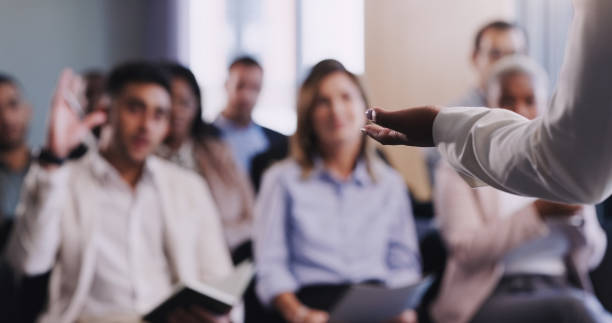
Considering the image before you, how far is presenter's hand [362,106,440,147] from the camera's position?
22.5 inches

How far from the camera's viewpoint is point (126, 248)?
163cm

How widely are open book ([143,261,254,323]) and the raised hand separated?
416 millimetres

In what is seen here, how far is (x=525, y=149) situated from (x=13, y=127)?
262 cm

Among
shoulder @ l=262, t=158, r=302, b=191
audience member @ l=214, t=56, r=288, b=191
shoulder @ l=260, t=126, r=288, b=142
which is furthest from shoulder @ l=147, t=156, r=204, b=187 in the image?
shoulder @ l=260, t=126, r=288, b=142

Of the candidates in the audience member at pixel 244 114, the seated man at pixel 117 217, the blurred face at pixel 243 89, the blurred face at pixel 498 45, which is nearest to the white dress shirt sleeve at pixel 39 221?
the seated man at pixel 117 217

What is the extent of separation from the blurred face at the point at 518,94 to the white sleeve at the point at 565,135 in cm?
128

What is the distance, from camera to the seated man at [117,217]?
153 centimetres

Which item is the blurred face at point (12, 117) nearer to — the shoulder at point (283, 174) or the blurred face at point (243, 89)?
the blurred face at point (243, 89)

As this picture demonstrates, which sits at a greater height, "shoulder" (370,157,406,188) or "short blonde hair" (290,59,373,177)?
"short blonde hair" (290,59,373,177)

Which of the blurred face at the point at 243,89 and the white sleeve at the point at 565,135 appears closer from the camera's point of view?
the white sleeve at the point at 565,135

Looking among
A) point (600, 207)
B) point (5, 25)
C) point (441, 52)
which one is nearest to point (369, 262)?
point (600, 207)

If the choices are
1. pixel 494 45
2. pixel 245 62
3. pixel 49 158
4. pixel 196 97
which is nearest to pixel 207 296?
pixel 49 158

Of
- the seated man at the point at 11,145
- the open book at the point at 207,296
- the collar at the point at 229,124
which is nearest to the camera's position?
the open book at the point at 207,296

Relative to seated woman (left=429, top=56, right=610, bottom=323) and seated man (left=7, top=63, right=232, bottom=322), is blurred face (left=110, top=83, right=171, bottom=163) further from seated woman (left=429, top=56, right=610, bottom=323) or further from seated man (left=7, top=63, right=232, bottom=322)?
seated woman (left=429, top=56, right=610, bottom=323)
